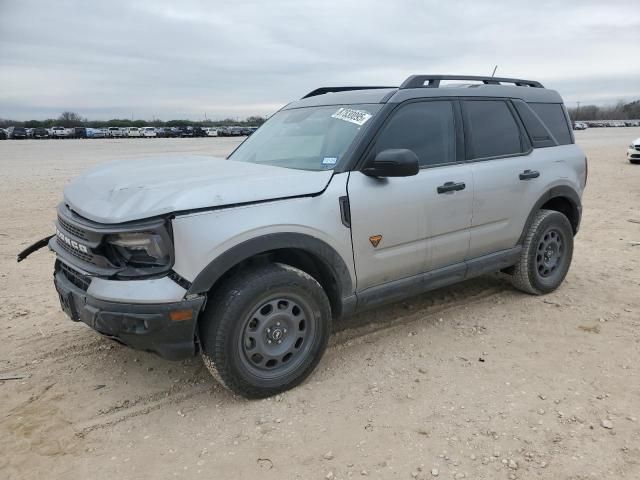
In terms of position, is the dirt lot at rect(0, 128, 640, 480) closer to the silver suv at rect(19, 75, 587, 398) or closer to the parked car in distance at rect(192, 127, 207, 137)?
the silver suv at rect(19, 75, 587, 398)

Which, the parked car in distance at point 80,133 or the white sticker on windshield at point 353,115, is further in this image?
the parked car in distance at point 80,133

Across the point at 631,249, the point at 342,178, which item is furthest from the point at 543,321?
the point at 631,249

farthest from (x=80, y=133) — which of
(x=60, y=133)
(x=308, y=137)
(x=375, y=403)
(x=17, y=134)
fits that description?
(x=375, y=403)

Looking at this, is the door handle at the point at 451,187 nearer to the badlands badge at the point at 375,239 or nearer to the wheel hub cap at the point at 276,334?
the badlands badge at the point at 375,239

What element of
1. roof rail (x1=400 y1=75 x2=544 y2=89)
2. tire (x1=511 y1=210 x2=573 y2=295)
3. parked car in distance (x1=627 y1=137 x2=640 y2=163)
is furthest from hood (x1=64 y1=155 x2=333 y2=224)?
parked car in distance (x1=627 y1=137 x2=640 y2=163)

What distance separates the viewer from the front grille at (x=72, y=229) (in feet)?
10.1

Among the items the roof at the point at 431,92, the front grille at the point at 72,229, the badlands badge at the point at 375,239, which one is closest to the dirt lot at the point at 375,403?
the badlands badge at the point at 375,239

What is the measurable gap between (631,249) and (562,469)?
5.08 metres

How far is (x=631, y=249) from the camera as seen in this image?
6.69 metres

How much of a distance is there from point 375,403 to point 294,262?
3.42 ft

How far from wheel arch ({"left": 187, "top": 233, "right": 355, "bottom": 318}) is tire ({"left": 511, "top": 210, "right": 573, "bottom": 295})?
211 centimetres

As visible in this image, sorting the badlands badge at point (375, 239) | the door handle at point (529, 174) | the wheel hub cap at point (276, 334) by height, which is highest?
the door handle at point (529, 174)

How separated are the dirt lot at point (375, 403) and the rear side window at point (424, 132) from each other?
1437 millimetres

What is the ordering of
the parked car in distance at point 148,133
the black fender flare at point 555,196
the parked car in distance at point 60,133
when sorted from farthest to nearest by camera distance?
the parked car in distance at point 148,133 → the parked car in distance at point 60,133 → the black fender flare at point 555,196
